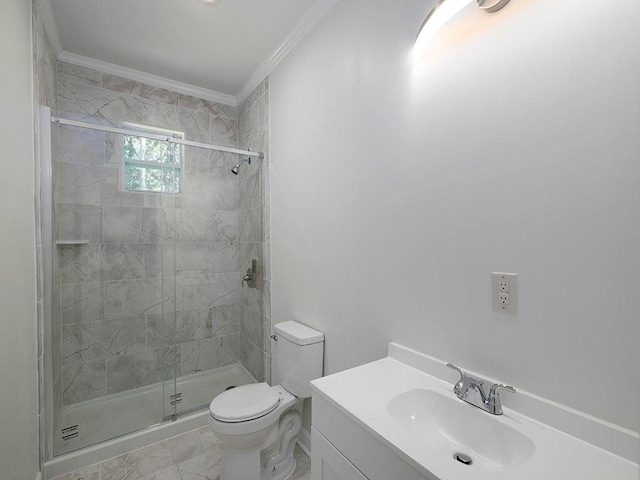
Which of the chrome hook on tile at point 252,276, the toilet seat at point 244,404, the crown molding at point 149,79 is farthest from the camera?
the chrome hook on tile at point 252,276

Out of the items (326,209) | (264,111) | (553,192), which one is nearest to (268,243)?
(326,209)

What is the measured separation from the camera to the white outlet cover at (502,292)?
35.9 inches

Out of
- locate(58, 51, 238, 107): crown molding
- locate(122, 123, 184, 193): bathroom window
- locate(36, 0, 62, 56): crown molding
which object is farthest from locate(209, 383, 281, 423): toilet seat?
locate(58, 51, 238, 107): crown molding

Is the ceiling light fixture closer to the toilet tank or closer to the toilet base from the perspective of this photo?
the toilet tank

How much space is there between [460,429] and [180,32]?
267 centimetres

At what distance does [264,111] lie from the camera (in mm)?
2461

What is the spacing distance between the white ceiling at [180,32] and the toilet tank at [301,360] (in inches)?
75.2

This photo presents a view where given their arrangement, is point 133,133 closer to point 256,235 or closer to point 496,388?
point 256,235

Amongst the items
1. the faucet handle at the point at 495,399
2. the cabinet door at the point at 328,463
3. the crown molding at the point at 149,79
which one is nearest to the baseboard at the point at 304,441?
the cabinet door at the point at 328,463

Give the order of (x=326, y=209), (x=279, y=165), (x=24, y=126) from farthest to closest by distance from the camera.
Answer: (x=279, y=165)
(x=326, y=209)
(x=24, y=126)

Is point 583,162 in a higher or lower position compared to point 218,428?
higher

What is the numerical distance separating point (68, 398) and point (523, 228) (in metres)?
3.03

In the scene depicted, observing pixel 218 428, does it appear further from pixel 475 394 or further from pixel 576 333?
pixel 576 333

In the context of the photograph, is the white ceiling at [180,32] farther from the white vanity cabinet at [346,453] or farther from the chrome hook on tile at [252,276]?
the white vanity cabinet at [346,453]
